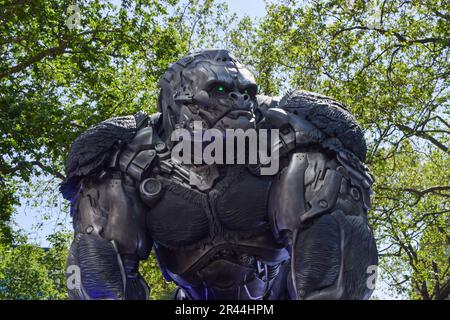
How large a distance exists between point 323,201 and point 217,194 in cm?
53

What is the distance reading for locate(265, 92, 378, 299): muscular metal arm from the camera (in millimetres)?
3891

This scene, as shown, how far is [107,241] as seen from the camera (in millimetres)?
4078

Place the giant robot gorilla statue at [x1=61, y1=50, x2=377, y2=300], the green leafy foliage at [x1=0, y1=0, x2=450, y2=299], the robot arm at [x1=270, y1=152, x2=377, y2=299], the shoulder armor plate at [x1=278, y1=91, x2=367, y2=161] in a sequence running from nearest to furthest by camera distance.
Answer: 1. the robot arm at [x1=270, y1=152, x2=377, y2=299]
2. the giant robot gorilla statue at [x1=61, y1=50, x2=377, y2=300]
3. the shoulder armor plate at [x1=278, y1=91, x2=367, y2=161]
4. the green leafy foliage at [x1=0, y1=0, x2=450, y2=299]

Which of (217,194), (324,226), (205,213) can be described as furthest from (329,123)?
(205,213)

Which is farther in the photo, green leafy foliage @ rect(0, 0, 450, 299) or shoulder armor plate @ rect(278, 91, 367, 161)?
green leafy foliage @ rect(0, 0, 450, 299)

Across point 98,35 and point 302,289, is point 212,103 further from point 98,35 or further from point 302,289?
point 98,35

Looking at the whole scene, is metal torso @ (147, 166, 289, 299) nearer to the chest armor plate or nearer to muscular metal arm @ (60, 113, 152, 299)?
the chest armor plate

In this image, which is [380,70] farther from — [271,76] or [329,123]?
[329,123]

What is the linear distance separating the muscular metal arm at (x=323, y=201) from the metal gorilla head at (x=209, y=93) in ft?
0.60

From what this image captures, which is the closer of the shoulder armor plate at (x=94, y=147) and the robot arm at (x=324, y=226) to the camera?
the robot arm at (x=324, y=226)

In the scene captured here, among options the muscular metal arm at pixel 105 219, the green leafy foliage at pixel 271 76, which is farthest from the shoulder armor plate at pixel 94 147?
the green leafy foliage at pixel 271 76

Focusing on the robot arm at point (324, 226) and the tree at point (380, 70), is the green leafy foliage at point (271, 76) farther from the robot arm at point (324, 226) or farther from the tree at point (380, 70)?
the robot arm at point (324, 226)

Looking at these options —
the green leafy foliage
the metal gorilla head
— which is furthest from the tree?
the metal gorilla head

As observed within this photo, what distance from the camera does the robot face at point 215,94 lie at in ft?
13.6
